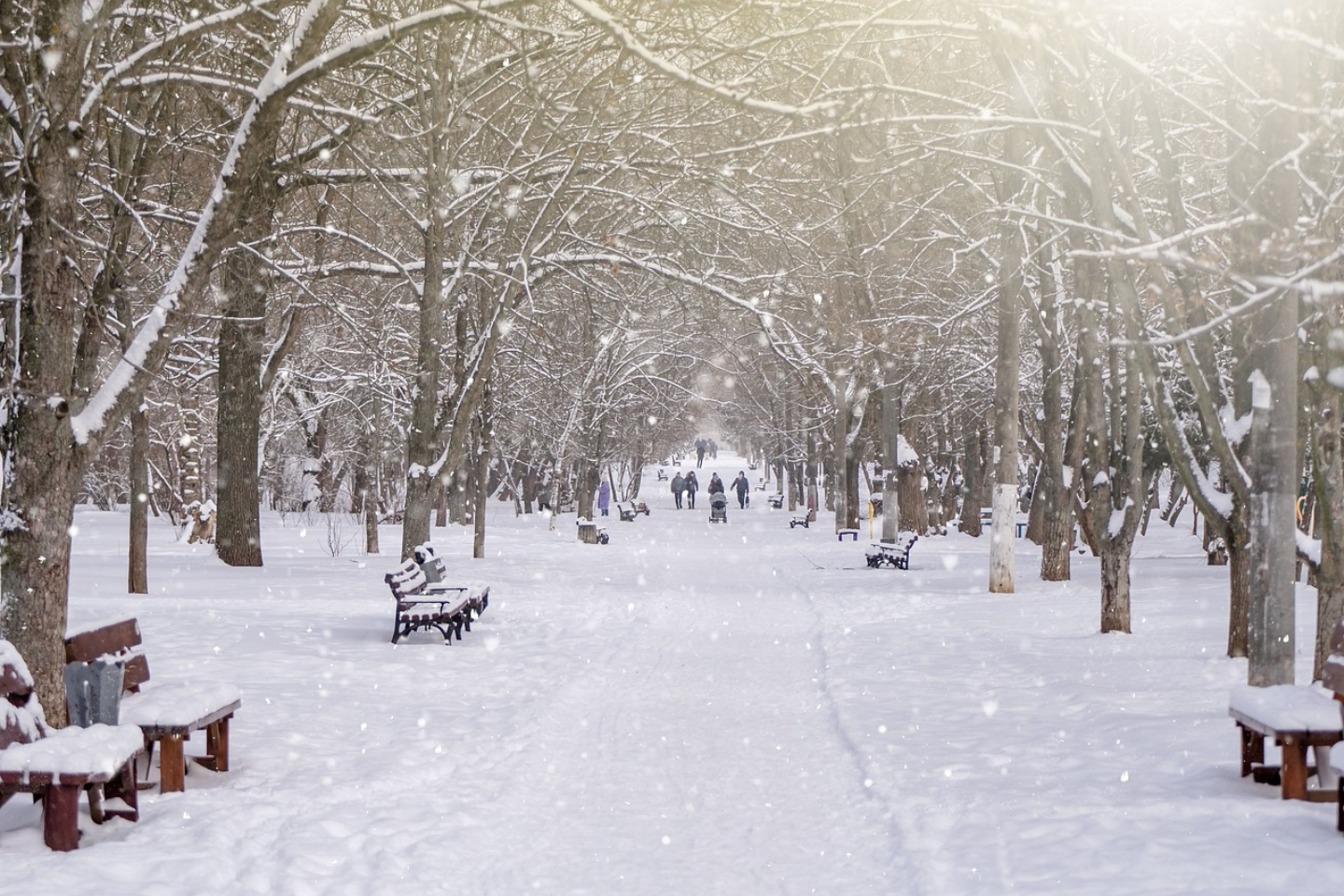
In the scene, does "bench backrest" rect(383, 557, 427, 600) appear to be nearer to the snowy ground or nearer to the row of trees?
the snowy ground

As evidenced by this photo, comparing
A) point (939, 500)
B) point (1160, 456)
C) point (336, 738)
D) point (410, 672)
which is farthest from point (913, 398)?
point (336, 738)

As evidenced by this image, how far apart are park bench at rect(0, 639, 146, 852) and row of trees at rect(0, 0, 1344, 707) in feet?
3.59

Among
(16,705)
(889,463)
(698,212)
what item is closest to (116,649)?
(16,705)

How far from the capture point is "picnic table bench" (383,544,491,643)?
511 inches

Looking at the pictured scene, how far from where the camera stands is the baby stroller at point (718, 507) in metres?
47.4

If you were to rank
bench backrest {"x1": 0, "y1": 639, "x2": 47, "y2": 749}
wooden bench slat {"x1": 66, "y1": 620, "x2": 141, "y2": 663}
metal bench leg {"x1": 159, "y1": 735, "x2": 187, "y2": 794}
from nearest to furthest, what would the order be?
1. bench backrest {"x1": 0, "y1": 639, "x2": 47, "y2": 749}
2. metal bench leg {"x1": 159, "y1": 735, "x2": 187, "y2": 794}
3. wooden bench slat {"x1": 66, "y1": 620, "x2": 141, "y2": 663}

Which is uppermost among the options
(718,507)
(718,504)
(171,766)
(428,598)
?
(718,504)

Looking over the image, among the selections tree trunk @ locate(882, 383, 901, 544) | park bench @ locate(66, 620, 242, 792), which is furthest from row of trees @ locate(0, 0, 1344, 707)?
park bench @ locate(66, 620, 242, 792)

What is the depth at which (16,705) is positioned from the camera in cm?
622

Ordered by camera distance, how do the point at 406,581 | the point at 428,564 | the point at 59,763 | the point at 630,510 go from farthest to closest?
the point at 630,510, the point at 428,564, the point at 406,581, the point at 59,763

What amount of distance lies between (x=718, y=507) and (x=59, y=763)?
42748 millimetres

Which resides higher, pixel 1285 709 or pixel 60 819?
pixel 1285 709

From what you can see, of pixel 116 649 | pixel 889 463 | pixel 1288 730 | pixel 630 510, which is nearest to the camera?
pixel 1288 730

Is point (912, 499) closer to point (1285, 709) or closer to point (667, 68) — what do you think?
point (1285, 709)
